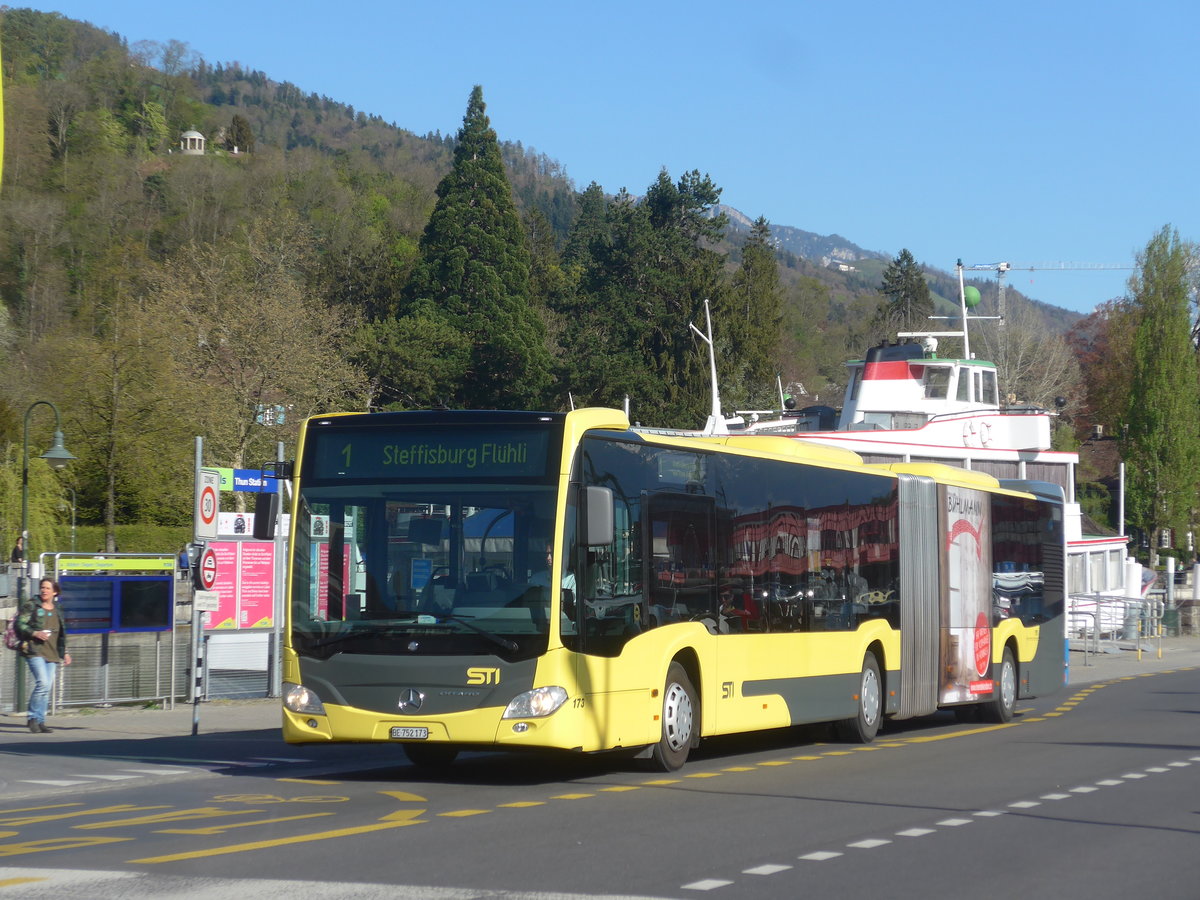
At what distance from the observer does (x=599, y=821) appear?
34.0ft

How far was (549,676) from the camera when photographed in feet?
39.0

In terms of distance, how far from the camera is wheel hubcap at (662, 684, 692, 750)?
527 inches

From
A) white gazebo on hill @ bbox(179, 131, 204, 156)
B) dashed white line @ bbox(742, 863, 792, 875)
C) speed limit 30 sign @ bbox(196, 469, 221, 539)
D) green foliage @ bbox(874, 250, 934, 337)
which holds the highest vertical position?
white gazebo on hill @ bbox(179, 131, 204, 156)

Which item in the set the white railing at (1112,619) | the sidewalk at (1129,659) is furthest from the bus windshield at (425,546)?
the white railing at (1112,619)

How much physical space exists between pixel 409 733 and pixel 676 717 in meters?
2.70

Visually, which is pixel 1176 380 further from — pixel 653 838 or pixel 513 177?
pixel 513 177

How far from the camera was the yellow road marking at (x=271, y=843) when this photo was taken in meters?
8.70

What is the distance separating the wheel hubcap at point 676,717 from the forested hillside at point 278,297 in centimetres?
3667

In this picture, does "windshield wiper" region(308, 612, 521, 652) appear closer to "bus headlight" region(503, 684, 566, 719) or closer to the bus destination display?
"bus headlight" region(503, 684, 566, 719)

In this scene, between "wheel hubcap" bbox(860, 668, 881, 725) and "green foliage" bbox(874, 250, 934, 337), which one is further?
"green foliage" bbox(874, 250, 934, 337)

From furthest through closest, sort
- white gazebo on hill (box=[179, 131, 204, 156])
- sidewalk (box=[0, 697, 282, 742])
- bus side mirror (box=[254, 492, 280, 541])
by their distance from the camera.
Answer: white gazebo on hill (box=[179, 131, 204, 156]) → sidewalk (box=[0, 697, 282, 742]) → bus side mirror (box=[254, 492, 280, 541])

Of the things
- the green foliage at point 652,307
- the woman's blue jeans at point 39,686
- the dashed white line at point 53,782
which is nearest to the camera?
the dashed white line at point 53,782

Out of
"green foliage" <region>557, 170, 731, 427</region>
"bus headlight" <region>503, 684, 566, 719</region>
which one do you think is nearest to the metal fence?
"bus headlight" <region>503, 684, 566, 719</region>

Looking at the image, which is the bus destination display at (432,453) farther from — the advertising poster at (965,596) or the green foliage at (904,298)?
the green foliage at (904,298)
